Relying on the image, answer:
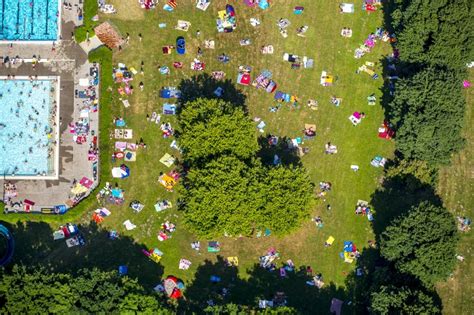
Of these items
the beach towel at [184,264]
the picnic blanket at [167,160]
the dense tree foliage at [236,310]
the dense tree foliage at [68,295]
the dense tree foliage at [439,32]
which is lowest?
the dense tree foliage at [236,310]

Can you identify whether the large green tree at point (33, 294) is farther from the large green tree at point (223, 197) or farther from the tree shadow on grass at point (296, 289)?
the tree shadow on grass at point (296, 289)

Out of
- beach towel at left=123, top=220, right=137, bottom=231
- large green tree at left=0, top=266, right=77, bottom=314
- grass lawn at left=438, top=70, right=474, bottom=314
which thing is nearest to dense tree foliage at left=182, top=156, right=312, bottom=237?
beach towel at left=123, top=220, right=137, bottom=231

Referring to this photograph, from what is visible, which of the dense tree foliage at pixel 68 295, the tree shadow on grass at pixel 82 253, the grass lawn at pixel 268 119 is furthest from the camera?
the grass lawn at pixel 268 119

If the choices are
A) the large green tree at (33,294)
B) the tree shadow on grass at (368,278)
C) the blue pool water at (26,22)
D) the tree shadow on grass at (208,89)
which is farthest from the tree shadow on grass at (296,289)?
the blue pool water at (26,22)

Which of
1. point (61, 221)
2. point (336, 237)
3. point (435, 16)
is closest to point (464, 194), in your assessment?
point (336, 237)

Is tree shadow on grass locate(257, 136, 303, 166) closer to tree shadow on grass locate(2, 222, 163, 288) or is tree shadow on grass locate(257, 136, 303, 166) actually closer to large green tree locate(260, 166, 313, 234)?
large green tree locate(260, 166, 313, 234)
